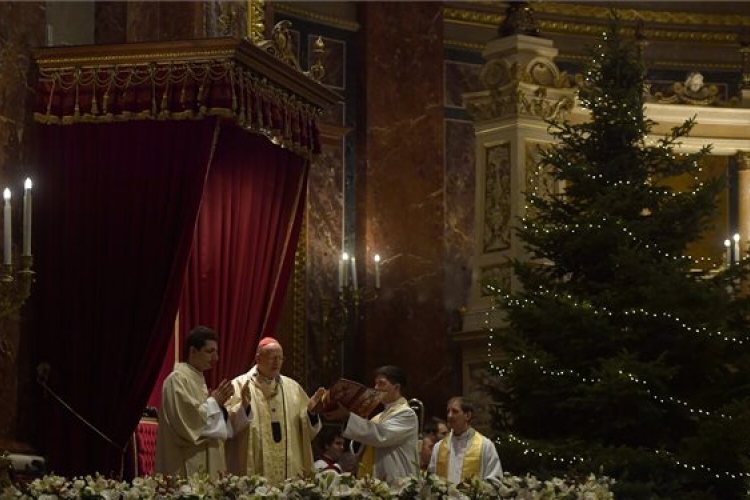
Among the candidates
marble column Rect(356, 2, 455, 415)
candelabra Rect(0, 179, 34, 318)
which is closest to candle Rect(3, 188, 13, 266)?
candelabra Rect(0, 179, 34, 318)

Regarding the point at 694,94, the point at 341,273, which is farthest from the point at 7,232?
the point at 694,94

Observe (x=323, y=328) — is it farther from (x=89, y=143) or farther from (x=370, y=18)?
(x=89, y=143)

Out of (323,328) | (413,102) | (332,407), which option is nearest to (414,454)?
(332,407)

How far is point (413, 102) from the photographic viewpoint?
16.4m

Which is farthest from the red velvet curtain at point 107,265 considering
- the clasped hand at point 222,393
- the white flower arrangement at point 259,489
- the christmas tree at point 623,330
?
the christmas tree at point 623,330

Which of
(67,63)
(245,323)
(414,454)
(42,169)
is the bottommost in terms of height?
(414,454)

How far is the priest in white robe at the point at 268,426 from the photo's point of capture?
9.84 m

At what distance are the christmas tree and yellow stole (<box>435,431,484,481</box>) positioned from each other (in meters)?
0.50

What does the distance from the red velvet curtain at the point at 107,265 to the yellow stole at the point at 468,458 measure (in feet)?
7.11

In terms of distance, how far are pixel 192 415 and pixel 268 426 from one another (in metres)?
0.86

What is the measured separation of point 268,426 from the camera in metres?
9.95

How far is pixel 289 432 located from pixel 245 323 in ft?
2.61

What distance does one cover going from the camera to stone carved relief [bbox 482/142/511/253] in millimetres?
14945

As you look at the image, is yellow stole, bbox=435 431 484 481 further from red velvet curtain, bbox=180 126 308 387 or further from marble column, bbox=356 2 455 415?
marble column, bbox=356 2 455 415
